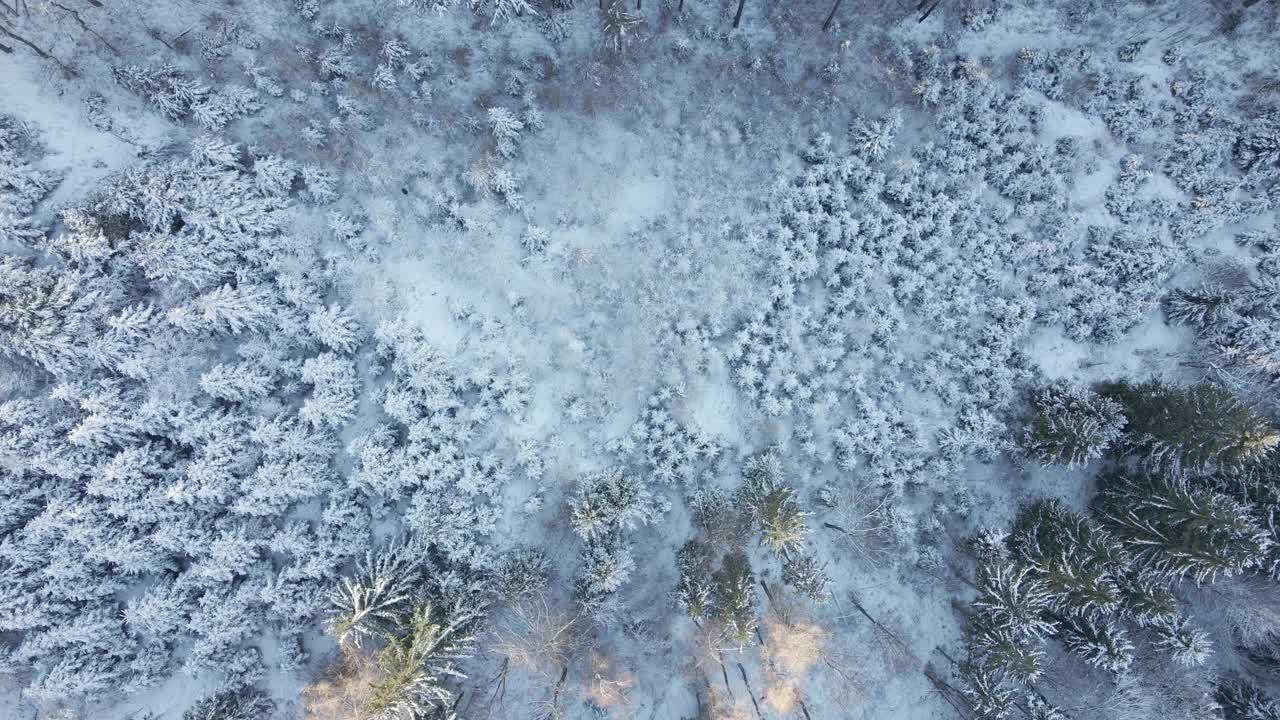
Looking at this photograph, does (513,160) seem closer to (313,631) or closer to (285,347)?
(285,347)

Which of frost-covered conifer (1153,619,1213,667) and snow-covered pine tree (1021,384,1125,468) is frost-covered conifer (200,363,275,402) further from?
frost-covered conifer (1153,619,1213,667)

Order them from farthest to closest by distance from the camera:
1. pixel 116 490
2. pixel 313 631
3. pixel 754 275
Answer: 1. pixel 754 275
2. pixel 313 631
3. pixel 116 490

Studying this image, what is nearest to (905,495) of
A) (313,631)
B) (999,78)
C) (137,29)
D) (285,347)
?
(999,78)

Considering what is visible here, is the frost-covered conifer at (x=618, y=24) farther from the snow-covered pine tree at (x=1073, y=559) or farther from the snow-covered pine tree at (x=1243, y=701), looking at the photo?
the snow-covered pine tree at (x=1243, y=701)

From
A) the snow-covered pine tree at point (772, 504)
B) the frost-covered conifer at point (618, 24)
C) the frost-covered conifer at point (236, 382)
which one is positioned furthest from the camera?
the frost-covered conifer at point (618, 24)

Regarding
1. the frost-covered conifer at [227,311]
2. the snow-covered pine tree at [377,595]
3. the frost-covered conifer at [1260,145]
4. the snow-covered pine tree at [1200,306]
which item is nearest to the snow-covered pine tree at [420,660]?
the snow-covered pine tree at [377,595]

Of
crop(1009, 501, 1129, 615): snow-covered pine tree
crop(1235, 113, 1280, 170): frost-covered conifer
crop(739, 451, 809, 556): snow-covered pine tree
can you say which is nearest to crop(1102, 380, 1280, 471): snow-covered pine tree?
crop(1009, 501, 1129, 615): snow-covered pine tree
